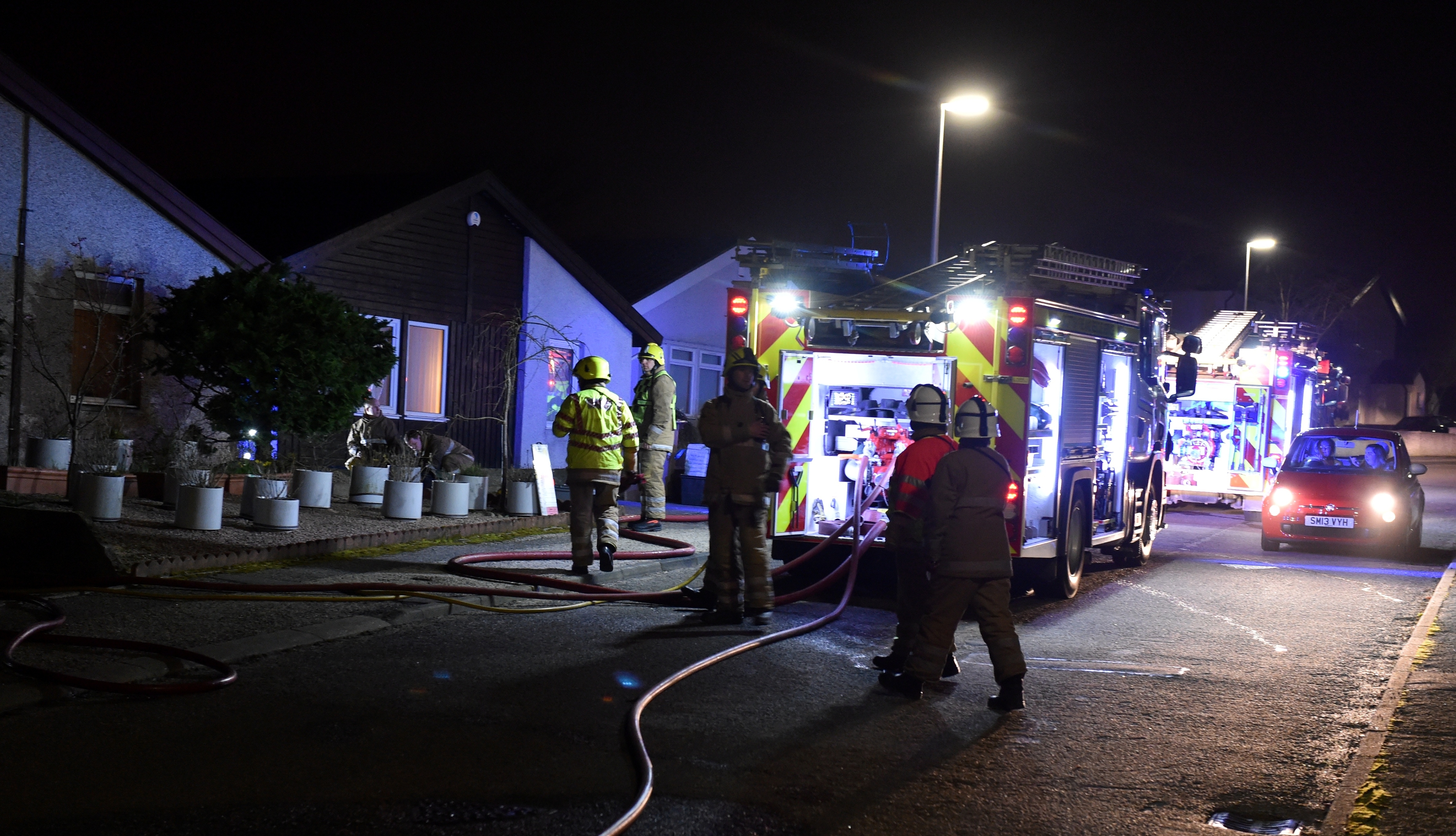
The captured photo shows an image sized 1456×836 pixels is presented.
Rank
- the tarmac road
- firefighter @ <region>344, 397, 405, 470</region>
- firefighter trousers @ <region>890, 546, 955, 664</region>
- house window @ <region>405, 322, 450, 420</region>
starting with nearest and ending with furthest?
the tarmac road
firefighter trousers @ <region>890, 546, 955, 664</region>
firefighter @ <region>344, 397, 405, 470</region>
house window @ <region>405, 322, 450, 420</region>

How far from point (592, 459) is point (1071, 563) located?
4.30 metres

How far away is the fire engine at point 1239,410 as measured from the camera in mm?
19344

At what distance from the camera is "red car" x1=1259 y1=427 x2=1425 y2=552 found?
1421 cm

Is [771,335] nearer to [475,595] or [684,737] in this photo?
[475,595]

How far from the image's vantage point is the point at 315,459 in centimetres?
1550

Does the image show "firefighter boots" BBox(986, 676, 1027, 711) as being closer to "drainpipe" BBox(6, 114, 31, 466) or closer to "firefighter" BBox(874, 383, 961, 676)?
"firefighter" BBox(874, 383, 961, 676)

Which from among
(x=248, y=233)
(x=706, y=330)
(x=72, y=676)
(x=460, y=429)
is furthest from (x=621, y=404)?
(x=706, y=330)

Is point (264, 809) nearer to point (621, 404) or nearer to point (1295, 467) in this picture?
point (621, 404)

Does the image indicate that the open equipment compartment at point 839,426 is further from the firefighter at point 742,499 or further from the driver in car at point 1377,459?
the driver in car at point 1377,459

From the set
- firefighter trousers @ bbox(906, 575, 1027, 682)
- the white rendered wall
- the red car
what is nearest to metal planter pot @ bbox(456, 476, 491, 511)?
the white rendered wall

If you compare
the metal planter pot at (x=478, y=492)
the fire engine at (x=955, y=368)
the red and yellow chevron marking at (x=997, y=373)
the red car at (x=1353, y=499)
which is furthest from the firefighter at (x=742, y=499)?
the red car at (x=1353, y=499)

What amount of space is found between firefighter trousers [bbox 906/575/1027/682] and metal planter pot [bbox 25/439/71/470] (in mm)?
9790

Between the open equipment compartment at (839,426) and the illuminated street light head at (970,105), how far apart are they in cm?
827

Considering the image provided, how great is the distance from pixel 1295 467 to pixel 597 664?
11729 millimetres
